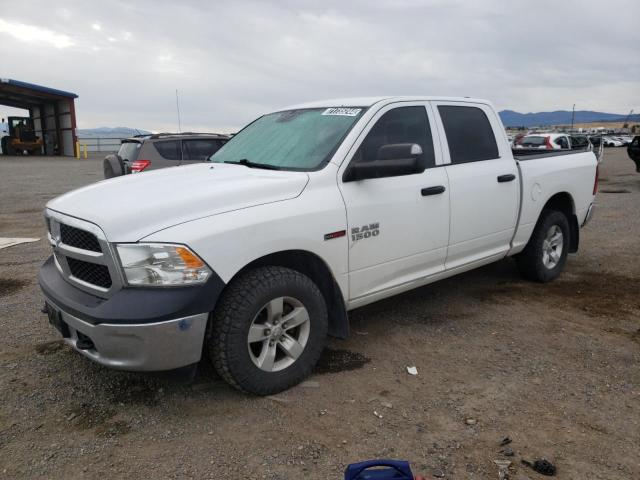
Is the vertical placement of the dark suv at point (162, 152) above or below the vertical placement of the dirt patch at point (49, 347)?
above

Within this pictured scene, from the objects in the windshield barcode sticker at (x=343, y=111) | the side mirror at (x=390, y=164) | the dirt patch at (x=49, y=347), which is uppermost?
the windshield barcode sticker at (x=343, y=111)

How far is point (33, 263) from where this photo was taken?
642 centimetres

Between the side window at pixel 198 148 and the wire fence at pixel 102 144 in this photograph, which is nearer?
the side window at pixel 198 148

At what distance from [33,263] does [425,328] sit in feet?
15.9

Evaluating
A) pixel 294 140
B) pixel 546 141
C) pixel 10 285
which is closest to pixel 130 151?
pixel 10 285

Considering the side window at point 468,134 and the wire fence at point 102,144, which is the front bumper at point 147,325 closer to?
the side window at point 468,134

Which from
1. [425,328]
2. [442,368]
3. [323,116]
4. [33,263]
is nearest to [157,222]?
[323,116]

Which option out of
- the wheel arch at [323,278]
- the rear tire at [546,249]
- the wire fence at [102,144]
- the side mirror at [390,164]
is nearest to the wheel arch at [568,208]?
the rear tire at [546,249]

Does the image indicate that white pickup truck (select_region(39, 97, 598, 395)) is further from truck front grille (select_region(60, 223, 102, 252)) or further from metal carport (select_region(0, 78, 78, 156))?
metal carport (select_region(0, 78, 78, 156))

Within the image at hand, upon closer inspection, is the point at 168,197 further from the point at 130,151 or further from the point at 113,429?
the point at 130,151

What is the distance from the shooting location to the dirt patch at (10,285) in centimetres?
530

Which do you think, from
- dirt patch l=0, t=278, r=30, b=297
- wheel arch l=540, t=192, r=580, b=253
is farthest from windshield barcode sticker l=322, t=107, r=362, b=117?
dirt patch l=0, t=278, r=30, b=297

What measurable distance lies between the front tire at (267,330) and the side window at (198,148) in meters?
7.27

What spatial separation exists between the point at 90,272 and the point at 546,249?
4.41m
